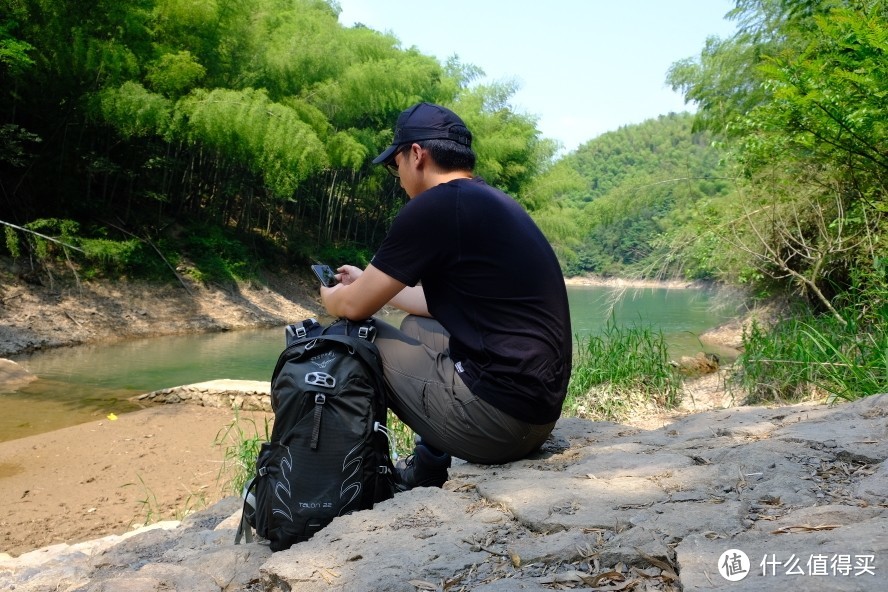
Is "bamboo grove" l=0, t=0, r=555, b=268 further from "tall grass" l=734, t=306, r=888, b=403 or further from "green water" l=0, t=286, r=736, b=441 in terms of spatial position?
"tall grass" l=734, t=306, r=888, b=403

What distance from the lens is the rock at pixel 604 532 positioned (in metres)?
1.17

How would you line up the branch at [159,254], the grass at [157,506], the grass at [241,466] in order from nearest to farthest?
1. the grass at [241,466]
2. the grass at [157,506]
3. the branch at [159,254]

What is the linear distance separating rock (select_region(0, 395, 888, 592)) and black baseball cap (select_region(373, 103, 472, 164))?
2.86ft

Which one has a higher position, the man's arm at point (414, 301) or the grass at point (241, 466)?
the man's arm at point (414, 301)

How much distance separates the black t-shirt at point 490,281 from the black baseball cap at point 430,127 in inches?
6.1

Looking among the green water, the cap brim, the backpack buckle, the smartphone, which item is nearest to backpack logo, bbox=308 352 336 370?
the backpack buckle

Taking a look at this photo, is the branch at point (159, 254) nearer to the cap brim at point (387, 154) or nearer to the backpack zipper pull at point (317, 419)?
the cap brim at point (387, 154)

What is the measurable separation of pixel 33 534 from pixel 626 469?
9.78ft

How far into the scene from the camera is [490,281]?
1.80 metres

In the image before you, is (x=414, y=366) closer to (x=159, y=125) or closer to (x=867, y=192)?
(x=867, y=192)

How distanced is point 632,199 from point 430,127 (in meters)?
6.73

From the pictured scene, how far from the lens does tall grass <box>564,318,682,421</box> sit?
4152 millimetres
